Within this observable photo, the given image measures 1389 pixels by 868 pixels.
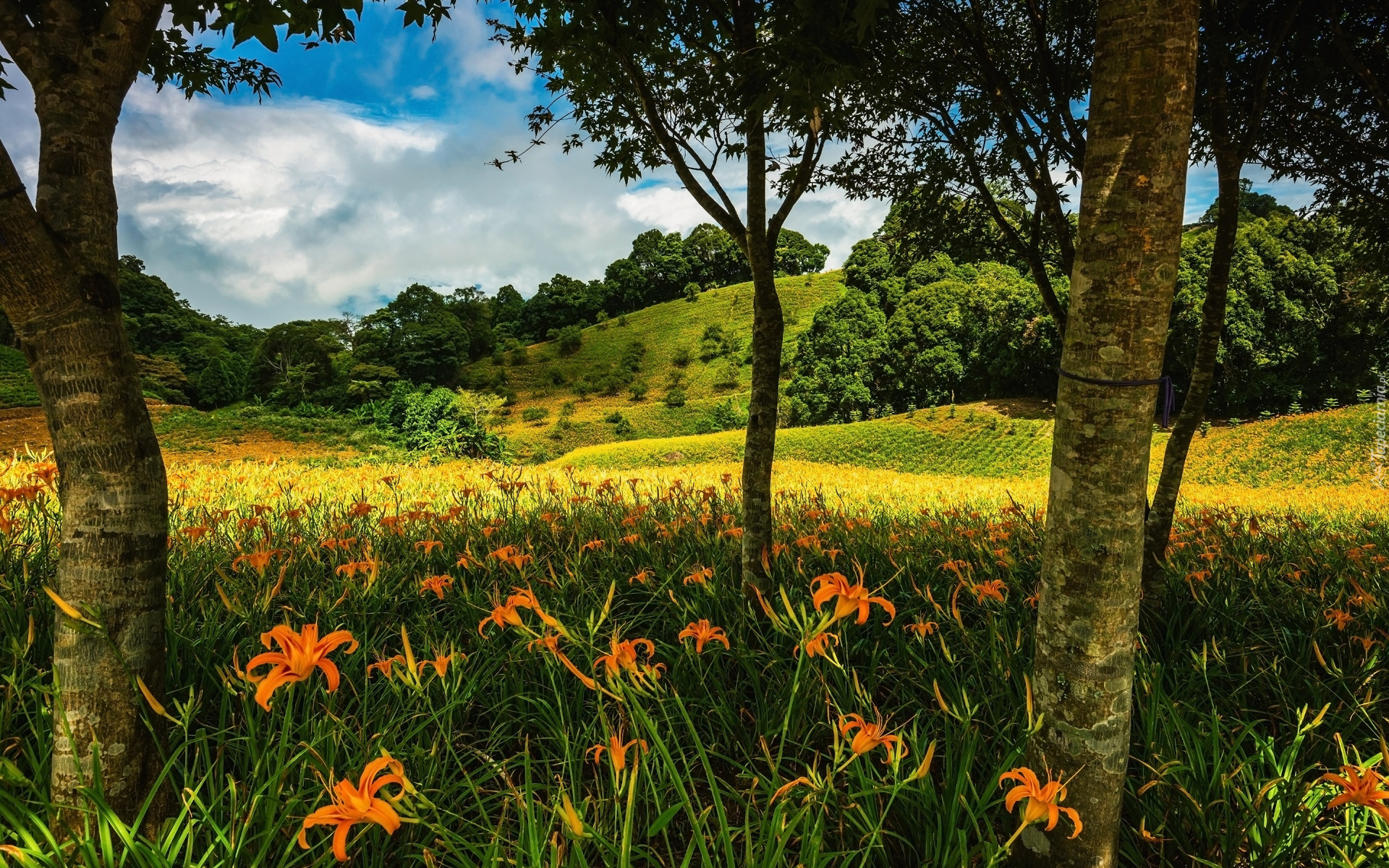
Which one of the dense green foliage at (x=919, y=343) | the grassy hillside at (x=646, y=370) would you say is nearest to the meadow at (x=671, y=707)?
the dense green foliage at (x=919, y=343)

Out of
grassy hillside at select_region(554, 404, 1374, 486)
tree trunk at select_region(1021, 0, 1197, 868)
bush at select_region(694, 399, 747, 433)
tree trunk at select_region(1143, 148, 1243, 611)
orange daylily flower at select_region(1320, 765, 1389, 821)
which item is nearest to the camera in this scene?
orange daylily flower at select_region(1320, 765, 1389, 821)

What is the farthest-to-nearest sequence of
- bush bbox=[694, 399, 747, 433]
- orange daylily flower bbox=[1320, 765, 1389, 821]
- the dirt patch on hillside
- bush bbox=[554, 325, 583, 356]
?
bush bbox=[554, 325, 583, 356], bush bbox=[694, 399, 747, 433], the dirt patch on hillside, orange daylily flower bbox=[1320, 765, 1389, 821]

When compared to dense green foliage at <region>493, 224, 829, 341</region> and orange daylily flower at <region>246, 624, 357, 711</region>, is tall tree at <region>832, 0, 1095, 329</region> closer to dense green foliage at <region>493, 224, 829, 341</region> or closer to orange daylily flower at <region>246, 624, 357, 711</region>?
orange daylily flower at <region>246, 624, 357, 711</region>

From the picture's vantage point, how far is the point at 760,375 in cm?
288

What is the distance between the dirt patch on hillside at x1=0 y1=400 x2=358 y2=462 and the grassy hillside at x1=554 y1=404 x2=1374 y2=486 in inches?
273

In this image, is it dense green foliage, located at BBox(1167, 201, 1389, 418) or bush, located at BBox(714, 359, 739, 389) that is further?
bush, located at BBox(714, 359, 739, 389)

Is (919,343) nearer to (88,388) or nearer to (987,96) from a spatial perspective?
(987,96)

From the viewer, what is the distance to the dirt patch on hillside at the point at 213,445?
13634 mm

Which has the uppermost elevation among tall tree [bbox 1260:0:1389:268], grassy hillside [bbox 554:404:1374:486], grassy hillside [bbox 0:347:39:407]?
tall tree [bbox 1260:0:1389:268]

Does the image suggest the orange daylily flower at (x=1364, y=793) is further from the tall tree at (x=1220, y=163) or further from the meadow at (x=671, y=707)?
the tall tree at (x=1220, y=163)

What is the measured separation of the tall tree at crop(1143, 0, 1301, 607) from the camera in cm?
276

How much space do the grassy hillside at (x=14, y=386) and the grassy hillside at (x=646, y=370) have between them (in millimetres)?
16181

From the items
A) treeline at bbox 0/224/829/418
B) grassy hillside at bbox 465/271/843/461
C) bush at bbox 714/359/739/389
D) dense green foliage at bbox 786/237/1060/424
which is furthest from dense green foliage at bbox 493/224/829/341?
dense green foliage at bbox 786/237/1060/424

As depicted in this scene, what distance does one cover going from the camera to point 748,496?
9.24ft
